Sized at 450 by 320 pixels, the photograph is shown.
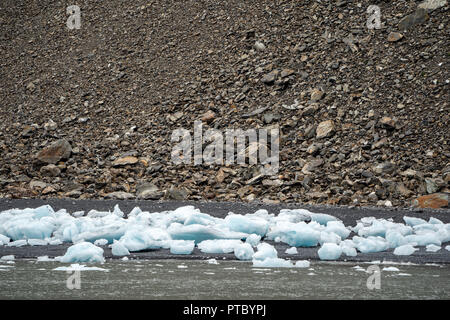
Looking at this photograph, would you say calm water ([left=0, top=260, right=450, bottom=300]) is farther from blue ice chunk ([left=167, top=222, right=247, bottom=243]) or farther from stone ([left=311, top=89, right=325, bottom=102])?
stone ([left=311, top=89, right=325, bottom=102])

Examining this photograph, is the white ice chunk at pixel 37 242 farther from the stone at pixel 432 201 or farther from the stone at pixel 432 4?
the stone at pixel 432 4

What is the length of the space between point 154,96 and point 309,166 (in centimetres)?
560

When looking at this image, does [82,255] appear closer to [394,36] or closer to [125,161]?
[125,161]

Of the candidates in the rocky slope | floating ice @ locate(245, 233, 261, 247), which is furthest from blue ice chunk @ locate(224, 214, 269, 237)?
the rocky slope

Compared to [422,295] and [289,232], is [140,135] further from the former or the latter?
[422,295]

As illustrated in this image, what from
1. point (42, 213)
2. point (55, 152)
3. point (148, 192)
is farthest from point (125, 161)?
point (42, 213)

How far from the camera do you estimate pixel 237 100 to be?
13.5 m

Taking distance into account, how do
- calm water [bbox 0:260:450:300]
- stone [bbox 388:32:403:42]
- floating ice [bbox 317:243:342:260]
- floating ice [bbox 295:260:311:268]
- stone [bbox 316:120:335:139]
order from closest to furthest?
calm water [bbox 0:260:450:300], floating ice [bbox 295:260:311:268], floating ice [bbox 317:243:342:260], stone [bbox 316:120:335:139], stone [bbox 388:32:403:42]

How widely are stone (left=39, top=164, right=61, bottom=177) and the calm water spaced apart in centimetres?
800

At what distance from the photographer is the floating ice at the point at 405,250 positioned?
516 centimetres

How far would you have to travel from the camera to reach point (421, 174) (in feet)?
33.7

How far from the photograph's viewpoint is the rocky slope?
1096 centimetres

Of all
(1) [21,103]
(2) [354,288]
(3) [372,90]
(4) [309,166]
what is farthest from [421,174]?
(1) [21,103]

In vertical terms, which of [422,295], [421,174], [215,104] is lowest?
[422,295]
